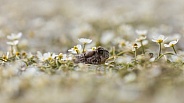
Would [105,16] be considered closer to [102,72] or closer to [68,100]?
[102,72]

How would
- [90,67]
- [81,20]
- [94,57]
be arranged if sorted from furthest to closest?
[81,20] < [94,57] < [90,67]

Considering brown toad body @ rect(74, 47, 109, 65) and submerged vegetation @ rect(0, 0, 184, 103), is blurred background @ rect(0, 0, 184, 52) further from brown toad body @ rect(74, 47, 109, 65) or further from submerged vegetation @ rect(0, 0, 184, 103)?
brown toad body @ rect(74, 47, 109, 65)

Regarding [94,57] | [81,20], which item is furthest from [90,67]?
[81,20]

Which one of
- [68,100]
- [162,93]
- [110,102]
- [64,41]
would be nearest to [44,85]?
[68,100]

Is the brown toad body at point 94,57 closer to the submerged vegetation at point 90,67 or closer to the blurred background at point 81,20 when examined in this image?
the submerged vegetation at point 90,67

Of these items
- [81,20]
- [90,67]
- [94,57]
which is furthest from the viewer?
[81,20]

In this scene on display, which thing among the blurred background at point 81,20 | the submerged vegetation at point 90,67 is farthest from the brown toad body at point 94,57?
the blurred background at point 81,20

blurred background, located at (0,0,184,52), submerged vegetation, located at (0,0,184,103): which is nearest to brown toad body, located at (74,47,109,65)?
submerged vegetation, located at (0,0,184,103)

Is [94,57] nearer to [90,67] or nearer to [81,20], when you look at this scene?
[90,67]
